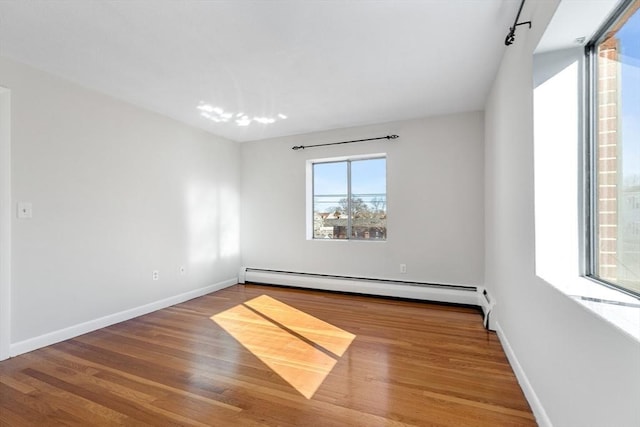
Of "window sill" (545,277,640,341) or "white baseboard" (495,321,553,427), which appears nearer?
"window sill" (545,277,640,341)

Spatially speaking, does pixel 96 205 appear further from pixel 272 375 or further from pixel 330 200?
pixel 330 200

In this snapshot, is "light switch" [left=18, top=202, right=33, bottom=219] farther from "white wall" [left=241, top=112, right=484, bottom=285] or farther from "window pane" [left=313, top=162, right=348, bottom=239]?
"window pane" [left=313, top=162, right=348, bottom=239]

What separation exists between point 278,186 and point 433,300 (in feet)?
9.21

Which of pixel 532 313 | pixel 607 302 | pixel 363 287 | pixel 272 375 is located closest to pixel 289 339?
pixel 272 375

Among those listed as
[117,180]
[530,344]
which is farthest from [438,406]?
[117,180]

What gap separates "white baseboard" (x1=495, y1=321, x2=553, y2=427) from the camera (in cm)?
153

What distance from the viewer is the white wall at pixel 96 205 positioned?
99.6 inches

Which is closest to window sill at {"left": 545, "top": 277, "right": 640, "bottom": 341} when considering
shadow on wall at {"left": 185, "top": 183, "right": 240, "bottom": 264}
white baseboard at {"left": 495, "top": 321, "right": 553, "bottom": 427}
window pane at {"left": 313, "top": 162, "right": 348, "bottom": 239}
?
white baseboard at {"left": 495, "top": 321, "right": 553, "bottom": 427}

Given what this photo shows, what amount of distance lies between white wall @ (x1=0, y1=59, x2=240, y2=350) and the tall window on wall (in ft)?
12.7

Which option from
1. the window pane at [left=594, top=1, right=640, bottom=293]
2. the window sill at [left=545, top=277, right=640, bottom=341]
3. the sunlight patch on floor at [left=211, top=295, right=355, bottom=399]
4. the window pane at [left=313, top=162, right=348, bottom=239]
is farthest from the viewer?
the window pane at [left=313, top=162, right=348, bottom=239]

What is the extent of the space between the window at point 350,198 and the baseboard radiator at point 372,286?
0.64 metres

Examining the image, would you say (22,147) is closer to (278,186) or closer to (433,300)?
(278,186)

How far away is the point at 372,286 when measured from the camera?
418cm

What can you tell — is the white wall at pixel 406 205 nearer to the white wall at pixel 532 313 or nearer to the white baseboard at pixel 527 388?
the white wall at pixel 532 313
